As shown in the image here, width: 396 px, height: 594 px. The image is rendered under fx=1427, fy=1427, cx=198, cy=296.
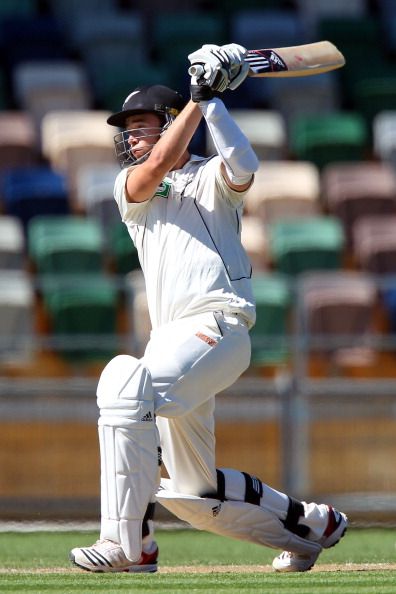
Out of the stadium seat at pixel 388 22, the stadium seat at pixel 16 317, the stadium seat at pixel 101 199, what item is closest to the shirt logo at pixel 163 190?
the stadium seat at pixel 16 317

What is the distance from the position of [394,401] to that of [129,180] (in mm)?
5301

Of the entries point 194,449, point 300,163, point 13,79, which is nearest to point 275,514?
point 194,449

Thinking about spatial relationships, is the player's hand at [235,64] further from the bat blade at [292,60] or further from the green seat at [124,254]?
the green seat at [124,254]

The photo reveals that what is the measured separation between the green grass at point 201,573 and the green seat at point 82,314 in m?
1.64

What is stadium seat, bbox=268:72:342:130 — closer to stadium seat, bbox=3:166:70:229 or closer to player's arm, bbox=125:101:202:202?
stadium seat, bbox=3:166:70:229

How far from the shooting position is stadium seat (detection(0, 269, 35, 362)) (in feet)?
35.2

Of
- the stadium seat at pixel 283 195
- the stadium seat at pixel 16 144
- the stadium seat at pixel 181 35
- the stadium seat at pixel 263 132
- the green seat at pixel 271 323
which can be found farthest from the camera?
the stadium seat at pixel 181 35

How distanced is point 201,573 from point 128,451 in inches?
31.1

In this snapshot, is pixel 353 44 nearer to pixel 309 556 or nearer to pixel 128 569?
pixel 309 556

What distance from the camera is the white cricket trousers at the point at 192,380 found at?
5.67 metres

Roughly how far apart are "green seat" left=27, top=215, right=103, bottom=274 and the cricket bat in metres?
5.88

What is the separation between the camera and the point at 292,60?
6.22 meters

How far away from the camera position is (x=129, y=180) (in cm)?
587

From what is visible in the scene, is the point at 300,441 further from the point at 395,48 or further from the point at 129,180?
the point at 395,48
